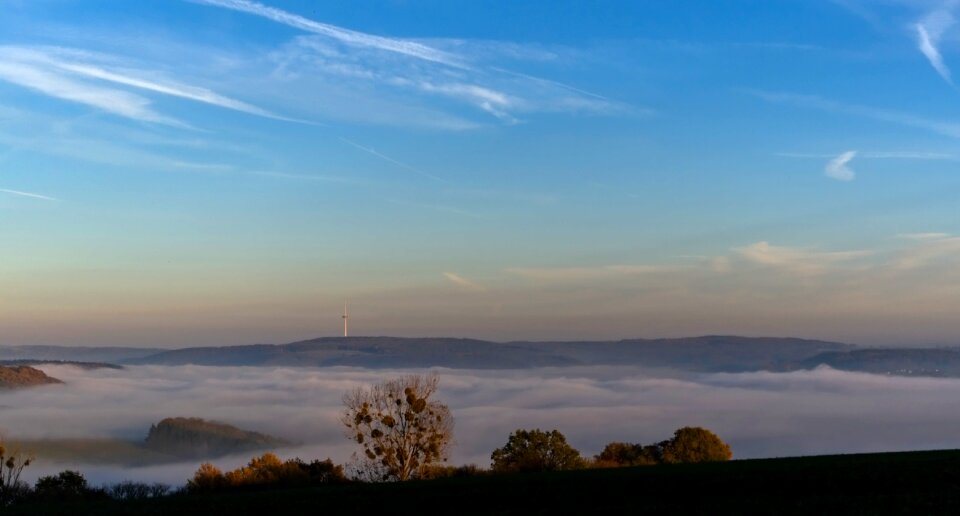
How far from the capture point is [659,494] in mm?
27719

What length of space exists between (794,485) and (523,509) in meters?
8.91

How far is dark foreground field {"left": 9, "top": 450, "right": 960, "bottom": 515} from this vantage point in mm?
24531

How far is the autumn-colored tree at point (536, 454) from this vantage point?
56.5 meters

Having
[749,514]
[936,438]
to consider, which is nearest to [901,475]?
[749,514]

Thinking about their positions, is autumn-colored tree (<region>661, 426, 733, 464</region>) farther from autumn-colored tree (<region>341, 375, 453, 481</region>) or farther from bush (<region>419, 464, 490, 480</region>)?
bush (<region>419, 464, 490, 480</region>)

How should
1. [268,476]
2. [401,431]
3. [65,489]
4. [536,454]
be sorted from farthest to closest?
[401,431], [536,454], [268,476], [65,489]

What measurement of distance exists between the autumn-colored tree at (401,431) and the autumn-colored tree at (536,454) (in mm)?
4590

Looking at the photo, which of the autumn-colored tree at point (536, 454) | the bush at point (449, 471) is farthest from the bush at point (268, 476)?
the autumn-colored tree at point (536, 454)

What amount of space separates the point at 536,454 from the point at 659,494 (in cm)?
3190

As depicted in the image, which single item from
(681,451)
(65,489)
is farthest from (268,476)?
(681,451)

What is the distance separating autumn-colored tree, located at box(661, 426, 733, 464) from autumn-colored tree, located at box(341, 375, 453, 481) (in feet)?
62.1

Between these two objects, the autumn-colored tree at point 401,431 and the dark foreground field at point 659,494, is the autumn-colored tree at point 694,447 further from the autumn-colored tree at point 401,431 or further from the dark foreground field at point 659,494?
the dark foreground field at point 659,494

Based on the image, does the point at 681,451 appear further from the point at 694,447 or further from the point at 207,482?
the point at 207,482

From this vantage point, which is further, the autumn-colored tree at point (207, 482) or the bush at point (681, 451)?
the bush at point (681, 451)
